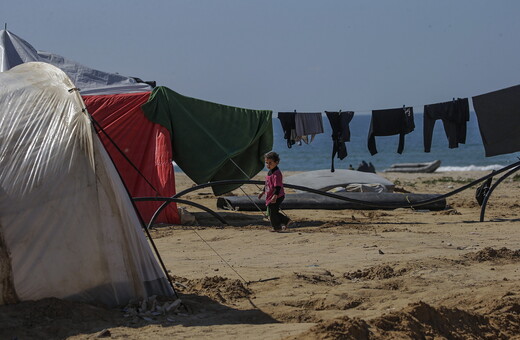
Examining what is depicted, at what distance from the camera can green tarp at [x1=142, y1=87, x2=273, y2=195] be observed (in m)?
13.5

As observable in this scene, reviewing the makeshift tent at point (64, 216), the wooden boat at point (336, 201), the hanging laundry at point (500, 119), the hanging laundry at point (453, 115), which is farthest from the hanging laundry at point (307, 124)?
the makeshift tent at point (64, 216)

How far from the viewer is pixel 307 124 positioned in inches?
630

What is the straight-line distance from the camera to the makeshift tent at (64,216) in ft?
20.4

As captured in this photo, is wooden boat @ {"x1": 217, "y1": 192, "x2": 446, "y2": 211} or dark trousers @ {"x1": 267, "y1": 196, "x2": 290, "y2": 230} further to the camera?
wooden boat @ {"x1": 217, "y1": 192, "x2": 446, "y2": 211}

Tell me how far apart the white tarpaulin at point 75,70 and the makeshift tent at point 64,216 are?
7.69 m

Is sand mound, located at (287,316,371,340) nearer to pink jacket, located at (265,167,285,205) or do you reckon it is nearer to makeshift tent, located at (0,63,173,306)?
makeshift tent, located at (0,63,173,306)

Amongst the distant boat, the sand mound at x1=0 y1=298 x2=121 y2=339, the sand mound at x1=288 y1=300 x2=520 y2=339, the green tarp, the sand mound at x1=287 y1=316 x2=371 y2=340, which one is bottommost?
the distant boat

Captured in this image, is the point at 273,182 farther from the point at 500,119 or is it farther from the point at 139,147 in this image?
the point at 500,119

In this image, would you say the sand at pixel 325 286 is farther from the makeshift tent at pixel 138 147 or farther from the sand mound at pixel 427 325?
the makeshift tent at pixel 138 147

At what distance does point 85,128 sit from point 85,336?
190 centimetres

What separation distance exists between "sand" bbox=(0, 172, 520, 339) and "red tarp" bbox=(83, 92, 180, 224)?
32.4 inches

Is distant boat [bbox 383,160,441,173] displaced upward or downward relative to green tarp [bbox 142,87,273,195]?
downward

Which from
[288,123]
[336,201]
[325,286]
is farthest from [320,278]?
[288,123]

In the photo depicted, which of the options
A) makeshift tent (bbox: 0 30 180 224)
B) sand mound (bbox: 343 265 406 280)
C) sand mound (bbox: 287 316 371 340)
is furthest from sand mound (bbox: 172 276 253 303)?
makeshift tent (bbox: 0 30 180 224)
